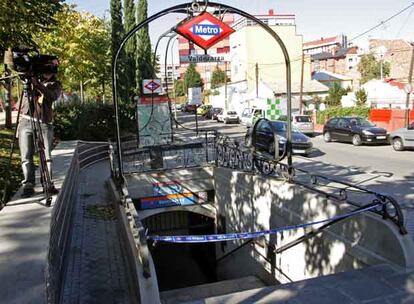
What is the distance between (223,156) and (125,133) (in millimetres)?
10784

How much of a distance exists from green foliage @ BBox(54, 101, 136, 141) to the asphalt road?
9569mm

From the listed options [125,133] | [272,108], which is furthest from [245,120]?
[125,133]

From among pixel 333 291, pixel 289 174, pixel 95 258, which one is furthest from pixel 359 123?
pixel 333 291

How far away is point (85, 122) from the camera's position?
19.1m

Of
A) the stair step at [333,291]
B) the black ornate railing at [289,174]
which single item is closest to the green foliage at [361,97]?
the black ornate railing at [289,174]

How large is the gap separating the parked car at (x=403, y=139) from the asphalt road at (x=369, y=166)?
1.17ft

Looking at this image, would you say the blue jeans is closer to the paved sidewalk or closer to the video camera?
the paved sidewalk

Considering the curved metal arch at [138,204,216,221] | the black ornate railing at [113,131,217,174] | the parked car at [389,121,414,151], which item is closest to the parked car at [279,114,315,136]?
the parked car at [389,121,414,151]

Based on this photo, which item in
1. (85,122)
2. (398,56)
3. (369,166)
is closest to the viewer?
(369,166)

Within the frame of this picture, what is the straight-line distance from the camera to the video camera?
4930 millimetres

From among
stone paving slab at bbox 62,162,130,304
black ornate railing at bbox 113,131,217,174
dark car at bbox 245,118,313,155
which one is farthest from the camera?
dark car at bbox 245,118,313,155

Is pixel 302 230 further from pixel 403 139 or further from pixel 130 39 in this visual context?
pixel 130 39

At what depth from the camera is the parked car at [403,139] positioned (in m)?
19.0

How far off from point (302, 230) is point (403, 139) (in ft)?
45.8
